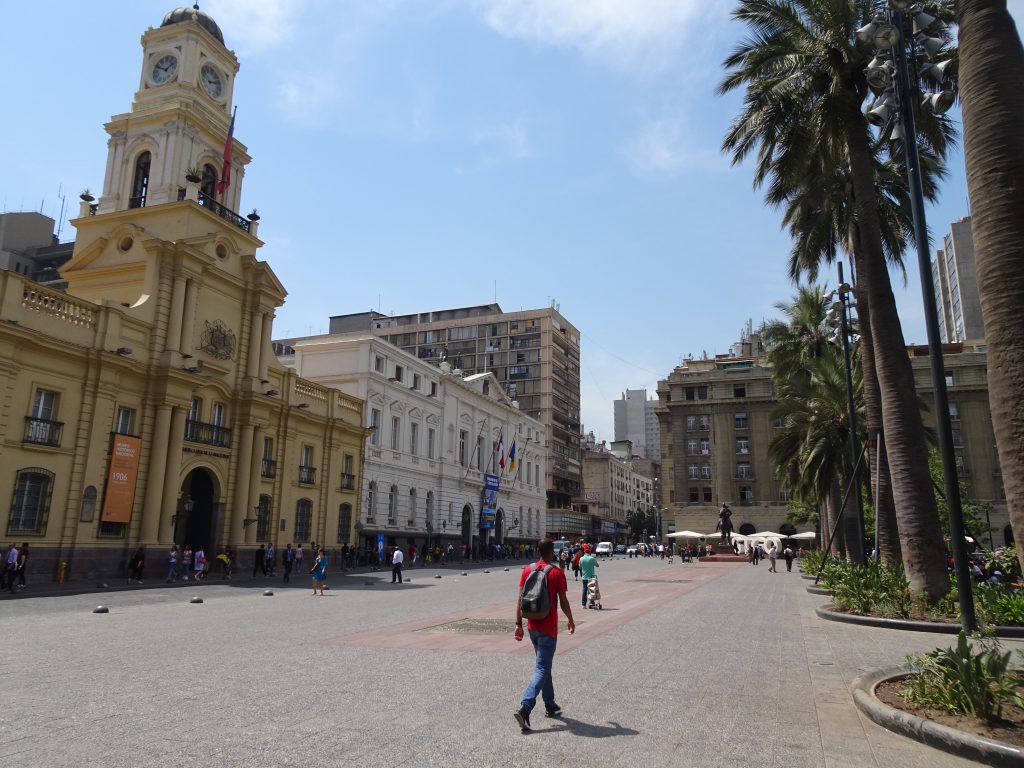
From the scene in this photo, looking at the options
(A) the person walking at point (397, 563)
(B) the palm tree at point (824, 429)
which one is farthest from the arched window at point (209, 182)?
(B) the palm tree at point (824, 429)

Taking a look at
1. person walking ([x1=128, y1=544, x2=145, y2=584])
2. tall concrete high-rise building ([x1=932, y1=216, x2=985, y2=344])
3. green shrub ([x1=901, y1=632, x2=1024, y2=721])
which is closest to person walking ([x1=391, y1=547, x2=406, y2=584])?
person walking ([x1=128, y1=544, x2=145, y2=584])

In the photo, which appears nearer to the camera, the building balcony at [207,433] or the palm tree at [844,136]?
the palm tree at [844,136]

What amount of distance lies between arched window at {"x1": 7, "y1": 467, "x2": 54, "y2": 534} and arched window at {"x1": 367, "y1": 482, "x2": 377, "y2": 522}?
21.8 meters

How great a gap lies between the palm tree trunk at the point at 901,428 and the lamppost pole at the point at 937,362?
11.8 ft

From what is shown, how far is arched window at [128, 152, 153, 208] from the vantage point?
33.2 metres

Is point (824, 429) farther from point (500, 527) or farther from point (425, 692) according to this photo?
point (500, 527)

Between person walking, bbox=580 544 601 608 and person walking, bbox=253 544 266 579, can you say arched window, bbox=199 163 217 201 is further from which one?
person walking, bbox=580 544 601 608

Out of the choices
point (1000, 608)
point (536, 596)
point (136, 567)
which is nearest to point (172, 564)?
point (136, 567)

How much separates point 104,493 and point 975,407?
7419 centimetres

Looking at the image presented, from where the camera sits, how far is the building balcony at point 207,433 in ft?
97.0

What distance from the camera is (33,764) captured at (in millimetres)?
A: 5172

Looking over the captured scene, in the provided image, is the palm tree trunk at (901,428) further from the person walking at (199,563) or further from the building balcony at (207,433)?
the building balcony at (207,433)

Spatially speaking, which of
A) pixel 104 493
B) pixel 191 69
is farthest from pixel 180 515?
pixel 191 69

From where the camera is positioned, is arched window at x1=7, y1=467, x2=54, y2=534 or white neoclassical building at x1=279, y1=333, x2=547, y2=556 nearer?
arched window at x1=7, y1=467, x2=54, y2=534
